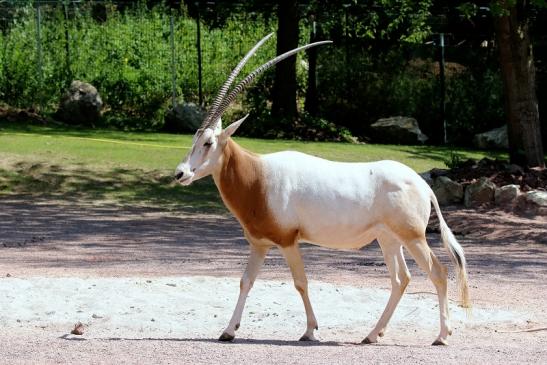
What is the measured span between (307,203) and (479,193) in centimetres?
906

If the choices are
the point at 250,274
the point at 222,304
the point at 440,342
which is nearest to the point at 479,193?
the point at 222,304

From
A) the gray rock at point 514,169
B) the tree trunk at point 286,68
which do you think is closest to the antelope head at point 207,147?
the gray rock at point 514,169

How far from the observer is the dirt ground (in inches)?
285

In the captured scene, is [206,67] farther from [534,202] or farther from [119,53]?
[534,202]

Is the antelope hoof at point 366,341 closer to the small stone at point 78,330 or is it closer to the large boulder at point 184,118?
the small stone at point 78,330

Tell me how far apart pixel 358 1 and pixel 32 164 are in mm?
11215

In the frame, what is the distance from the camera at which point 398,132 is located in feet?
81.8

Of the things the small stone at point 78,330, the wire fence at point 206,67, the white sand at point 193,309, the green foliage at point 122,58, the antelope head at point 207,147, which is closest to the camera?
the antelope head at point 207,147

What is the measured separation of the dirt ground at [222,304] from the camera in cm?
723

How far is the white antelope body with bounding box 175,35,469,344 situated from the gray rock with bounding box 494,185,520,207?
27.8ft

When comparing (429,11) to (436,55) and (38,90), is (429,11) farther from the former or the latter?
(38,90)

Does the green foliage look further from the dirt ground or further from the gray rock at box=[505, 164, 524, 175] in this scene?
the dirt ground

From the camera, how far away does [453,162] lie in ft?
60.0

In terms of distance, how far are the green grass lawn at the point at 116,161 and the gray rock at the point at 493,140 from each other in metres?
2.22
